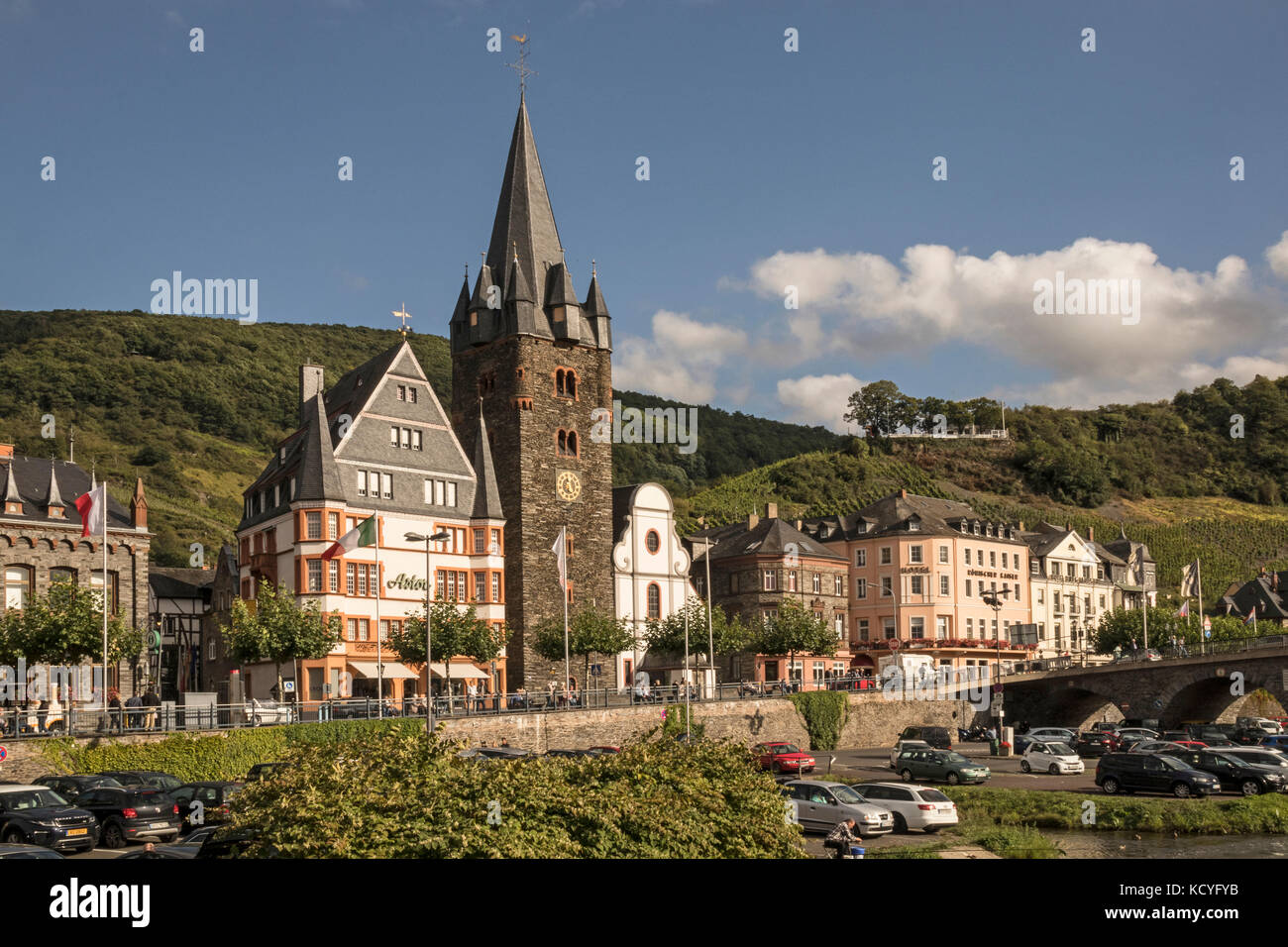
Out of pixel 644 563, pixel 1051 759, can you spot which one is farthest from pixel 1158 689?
pixel 644 563

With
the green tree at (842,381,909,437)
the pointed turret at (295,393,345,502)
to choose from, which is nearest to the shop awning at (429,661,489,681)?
the pointed turret at (295,393,345,502)

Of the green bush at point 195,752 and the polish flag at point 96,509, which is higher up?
the polish flag at point 96,509

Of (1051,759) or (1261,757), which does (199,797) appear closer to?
(1051,759)

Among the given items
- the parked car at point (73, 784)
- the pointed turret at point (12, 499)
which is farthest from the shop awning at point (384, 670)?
the parked car at point (73, 784)

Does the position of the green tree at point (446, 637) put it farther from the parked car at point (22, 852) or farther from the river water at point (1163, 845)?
the parked car at point (22, 852)

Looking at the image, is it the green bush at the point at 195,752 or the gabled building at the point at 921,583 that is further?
the gabled building at the point at 921,583

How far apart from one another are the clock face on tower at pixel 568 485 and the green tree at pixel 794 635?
572 inches

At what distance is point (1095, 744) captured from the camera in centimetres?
6575

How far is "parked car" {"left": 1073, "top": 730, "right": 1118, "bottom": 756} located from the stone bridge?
1727 centimetres

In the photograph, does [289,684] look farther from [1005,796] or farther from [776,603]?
[776,603]

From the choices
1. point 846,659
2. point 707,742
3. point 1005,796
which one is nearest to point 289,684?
point 1005,796

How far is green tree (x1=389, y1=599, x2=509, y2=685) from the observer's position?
212ft

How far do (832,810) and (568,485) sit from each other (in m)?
46.0

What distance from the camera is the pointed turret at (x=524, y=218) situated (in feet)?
281
